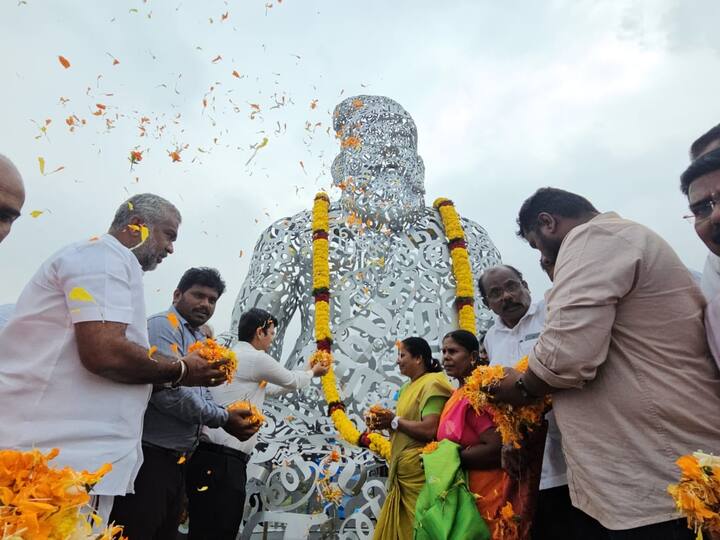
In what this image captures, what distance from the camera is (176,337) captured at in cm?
281

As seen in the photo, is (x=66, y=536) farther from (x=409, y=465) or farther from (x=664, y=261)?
(x=409, y=465)

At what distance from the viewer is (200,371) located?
6.89ft

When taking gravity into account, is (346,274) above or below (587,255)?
above


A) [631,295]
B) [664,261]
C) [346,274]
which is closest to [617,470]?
[631,295]

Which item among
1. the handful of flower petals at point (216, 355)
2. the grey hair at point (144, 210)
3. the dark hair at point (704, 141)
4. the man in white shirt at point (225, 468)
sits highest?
the dark hair at point (704, 141)

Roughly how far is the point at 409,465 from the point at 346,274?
6.61 ft

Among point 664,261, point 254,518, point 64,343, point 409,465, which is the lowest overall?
point 254,518

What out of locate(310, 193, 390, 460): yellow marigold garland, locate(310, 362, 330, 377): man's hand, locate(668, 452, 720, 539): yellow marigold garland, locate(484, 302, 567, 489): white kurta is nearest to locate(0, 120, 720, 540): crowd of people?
locate(668, 452, 720, 539): yellow marigold garland

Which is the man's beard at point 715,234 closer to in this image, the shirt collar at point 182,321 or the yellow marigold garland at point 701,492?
the yellow marigold garland at point 701,492

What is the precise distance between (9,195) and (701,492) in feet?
7.08

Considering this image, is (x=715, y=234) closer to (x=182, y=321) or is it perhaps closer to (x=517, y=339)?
(x=517, y=339)

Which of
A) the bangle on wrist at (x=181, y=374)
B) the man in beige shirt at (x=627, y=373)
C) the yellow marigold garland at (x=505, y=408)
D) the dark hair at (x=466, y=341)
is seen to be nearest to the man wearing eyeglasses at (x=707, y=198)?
the man in beige shirt at (x=627, y=373)

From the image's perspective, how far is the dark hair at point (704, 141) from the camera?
2.28 metres

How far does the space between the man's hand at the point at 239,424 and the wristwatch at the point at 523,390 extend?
143 cm
